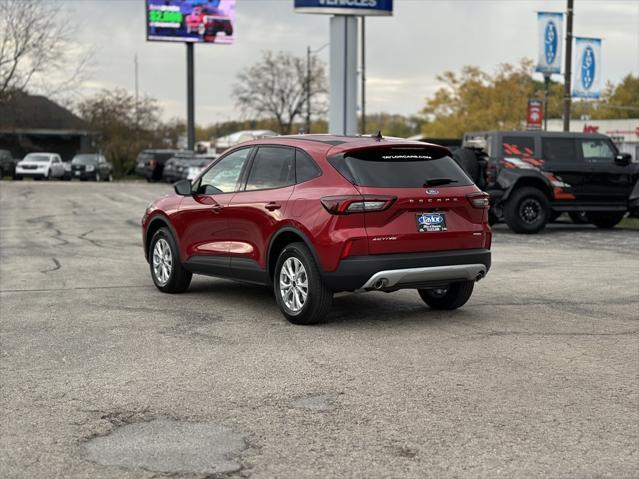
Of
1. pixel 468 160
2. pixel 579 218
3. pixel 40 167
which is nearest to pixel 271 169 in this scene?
pixel 468 160

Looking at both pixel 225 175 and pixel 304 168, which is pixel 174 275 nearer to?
pixel 225 175

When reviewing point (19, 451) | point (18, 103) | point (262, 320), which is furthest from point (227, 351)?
point (18, 103)

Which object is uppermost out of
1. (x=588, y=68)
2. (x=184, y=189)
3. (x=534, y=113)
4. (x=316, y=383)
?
(x=588, y=68)

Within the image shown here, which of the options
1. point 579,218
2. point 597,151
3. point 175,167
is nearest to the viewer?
point 597,151

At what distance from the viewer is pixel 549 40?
27.5 metres

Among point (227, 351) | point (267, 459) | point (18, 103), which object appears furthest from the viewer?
point (18, 103)

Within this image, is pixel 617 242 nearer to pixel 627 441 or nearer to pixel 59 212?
pixel 627 441

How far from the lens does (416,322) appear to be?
838 centimetres

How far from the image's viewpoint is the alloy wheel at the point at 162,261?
10125mm

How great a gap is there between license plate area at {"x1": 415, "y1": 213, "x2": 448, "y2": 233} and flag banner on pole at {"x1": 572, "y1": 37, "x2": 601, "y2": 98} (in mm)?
22346

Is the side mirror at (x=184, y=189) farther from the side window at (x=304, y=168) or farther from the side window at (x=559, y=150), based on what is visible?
the side window at (x=559, y=150)

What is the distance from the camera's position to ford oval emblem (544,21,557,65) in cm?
2741

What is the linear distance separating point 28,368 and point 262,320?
8.06 ft

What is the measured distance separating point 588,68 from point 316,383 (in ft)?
83.6
